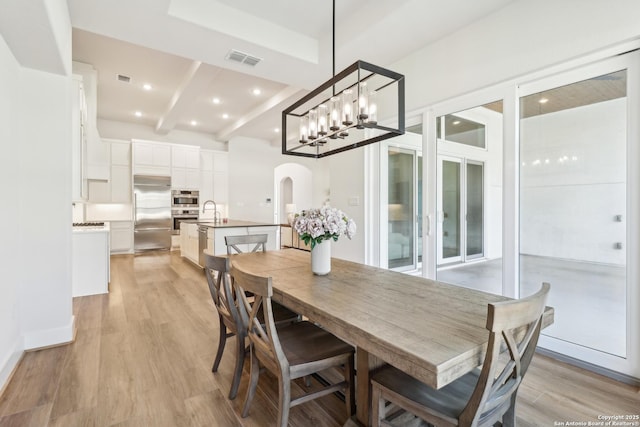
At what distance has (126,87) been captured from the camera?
17.0 ft

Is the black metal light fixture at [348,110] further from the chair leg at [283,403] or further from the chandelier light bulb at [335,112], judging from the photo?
the chair leg at [283,403]

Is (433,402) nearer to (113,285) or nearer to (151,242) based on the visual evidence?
(113,285)

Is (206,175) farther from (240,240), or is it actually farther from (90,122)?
(240,240)

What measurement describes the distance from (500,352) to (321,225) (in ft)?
3.67

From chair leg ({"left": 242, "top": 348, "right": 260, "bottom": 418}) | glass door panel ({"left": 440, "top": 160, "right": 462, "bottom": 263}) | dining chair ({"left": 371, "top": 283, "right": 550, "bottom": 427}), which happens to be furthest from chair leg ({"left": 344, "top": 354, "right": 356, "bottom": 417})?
glass door panel ({"left": 440, "top": 160, "right": 462, "bottom": 263})

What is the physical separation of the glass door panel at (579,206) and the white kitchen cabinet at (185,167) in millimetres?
7075

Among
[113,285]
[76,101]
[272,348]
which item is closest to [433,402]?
[272,348]

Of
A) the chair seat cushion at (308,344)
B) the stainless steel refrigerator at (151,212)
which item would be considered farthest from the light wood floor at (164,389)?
the stainless steel refrigerator at (151,212)

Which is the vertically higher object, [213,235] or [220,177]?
[220,177]

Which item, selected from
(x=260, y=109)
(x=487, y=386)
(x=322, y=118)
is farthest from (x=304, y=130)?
(x=260, y=109)

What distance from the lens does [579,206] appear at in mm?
2312

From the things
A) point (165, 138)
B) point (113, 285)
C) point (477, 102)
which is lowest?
point (113, 285)

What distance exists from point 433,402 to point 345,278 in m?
0.90

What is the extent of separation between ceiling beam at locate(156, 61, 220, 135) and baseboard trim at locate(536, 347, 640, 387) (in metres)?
4.76
